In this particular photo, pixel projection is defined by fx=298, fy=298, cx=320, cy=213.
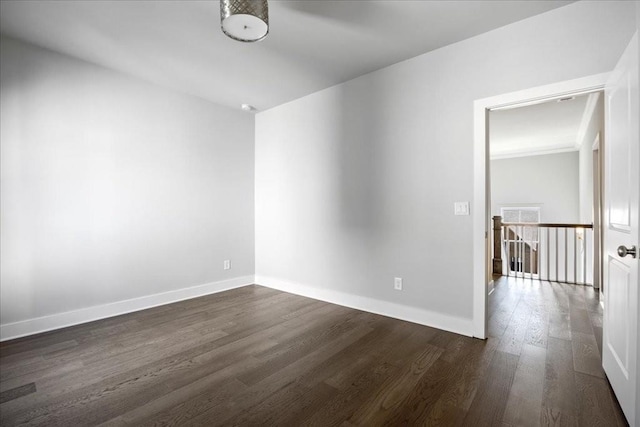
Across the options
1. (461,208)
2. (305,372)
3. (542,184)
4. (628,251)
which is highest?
(542,184)

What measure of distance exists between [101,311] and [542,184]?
923 centimetres

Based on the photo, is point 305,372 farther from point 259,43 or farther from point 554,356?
point 259,43

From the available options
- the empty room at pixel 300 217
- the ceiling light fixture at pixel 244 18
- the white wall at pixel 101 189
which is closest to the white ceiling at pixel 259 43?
the empty room at pixel 300 217

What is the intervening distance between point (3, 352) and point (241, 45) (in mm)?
3150

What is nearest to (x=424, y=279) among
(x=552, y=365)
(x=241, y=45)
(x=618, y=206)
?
(x=552, y=365)

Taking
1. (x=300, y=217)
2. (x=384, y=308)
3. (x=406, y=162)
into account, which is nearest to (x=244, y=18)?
(x=406, y=162)

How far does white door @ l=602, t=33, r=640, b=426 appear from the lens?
146 cm

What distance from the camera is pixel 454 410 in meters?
1.62

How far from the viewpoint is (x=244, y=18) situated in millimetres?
1717

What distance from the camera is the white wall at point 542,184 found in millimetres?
7203

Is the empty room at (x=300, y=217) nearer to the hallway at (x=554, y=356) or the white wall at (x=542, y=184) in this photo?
the hallway at (x=554, y=356)

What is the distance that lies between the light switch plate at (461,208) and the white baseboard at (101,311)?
3.09 metres

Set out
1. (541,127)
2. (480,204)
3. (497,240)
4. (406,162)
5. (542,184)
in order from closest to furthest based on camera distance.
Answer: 1. (480,204)
2. (406,162)
3. (497,240)
4. (541,127)
5. (542,184)

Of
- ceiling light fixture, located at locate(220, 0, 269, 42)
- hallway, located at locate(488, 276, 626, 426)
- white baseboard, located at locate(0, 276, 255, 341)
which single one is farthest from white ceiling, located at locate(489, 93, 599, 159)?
white baseboard, located at locate(0, 276, 255, 341)
